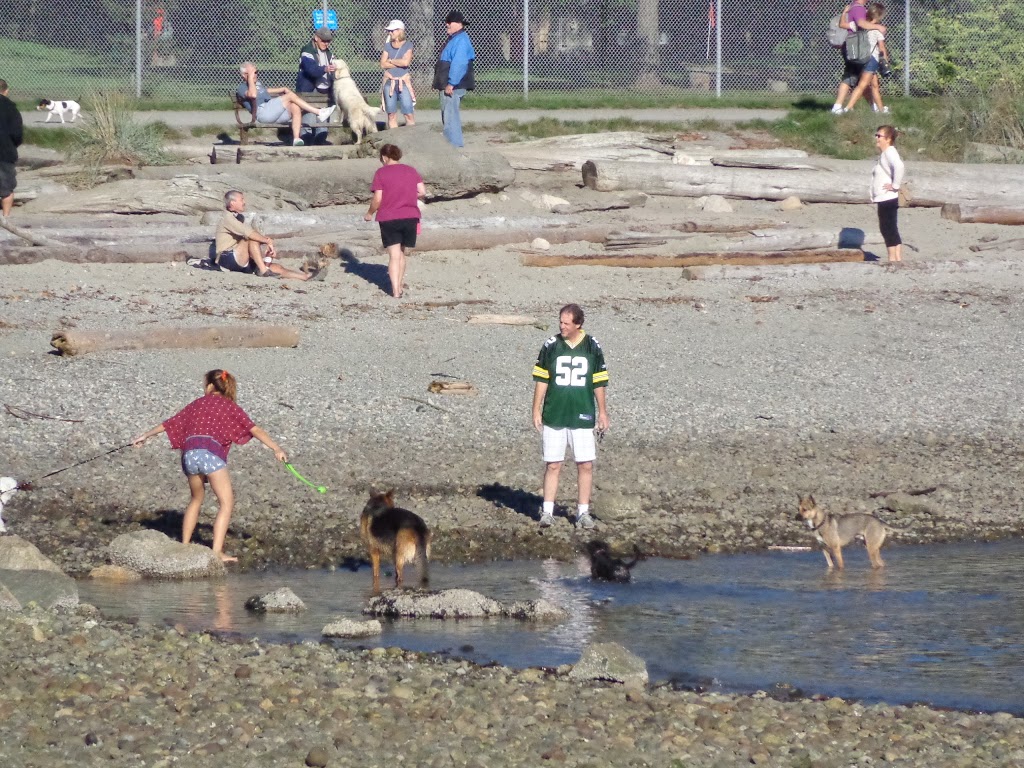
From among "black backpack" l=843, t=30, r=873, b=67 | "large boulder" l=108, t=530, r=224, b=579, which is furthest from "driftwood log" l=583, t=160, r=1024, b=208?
"large boulder" l=108, t=530, r=224, b=579

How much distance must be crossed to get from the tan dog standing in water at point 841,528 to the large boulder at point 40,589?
4.71 meters

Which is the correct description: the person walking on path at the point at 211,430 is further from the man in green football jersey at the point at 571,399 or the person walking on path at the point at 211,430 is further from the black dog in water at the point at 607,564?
the black dog in water at the point at 607,564

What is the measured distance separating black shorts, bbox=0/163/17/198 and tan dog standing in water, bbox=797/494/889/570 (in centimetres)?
1180

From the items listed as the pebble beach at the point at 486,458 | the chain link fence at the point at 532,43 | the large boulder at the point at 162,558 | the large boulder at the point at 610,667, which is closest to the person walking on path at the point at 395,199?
the pebble beach at the point at 486,458

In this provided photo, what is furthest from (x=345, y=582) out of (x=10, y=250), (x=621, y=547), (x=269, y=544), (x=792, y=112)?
(x=792, y=112)

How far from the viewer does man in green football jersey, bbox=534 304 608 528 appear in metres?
10.7

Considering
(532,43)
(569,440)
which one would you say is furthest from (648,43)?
(569,440)

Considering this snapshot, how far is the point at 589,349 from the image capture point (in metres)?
10.7

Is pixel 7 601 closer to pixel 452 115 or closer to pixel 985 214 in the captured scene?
pixel 452 115

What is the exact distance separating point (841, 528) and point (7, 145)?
12148 millimetres

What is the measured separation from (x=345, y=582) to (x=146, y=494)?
2.18 meters

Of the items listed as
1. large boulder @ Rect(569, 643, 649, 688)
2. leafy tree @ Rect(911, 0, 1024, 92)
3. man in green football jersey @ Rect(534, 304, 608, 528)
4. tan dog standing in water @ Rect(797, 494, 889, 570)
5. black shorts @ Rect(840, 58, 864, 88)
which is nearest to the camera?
large boulder @ Rect(569, 643, 649, 688)

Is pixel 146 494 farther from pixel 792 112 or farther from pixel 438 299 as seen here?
pixel 792 112

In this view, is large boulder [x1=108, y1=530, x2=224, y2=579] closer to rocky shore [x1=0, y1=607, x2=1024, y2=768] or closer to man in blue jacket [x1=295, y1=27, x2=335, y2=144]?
rocky shore [x1=0, y1=607, x2=1024, y2=768]
